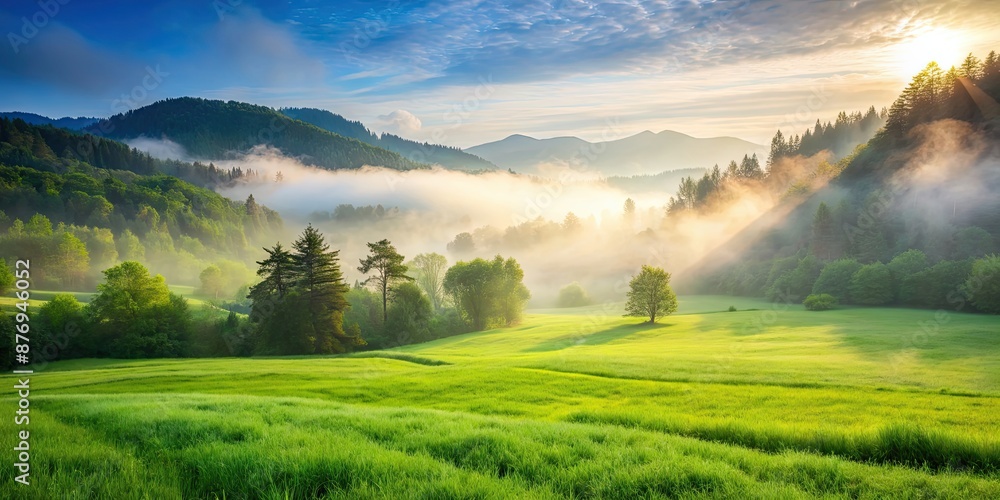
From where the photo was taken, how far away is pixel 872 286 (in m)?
77.2

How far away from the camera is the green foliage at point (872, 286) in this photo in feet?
251

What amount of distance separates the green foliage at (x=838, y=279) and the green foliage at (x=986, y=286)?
1892cm

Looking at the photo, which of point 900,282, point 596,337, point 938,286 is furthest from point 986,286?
point 596,337

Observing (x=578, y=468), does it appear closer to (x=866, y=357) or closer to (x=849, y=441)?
(x=849, y=441)

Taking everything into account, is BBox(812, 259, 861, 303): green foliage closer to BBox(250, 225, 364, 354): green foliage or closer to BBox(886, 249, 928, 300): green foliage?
BBox(886, 249, 928, 300): green foliage

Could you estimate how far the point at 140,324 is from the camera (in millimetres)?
50812

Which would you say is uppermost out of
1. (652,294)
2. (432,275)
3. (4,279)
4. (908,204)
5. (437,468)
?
(908,204)

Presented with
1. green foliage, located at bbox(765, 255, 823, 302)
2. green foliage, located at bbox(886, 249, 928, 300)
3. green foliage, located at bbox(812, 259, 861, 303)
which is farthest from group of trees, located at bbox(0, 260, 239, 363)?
green foliage, located at bbox(886, 249, 928, 300)

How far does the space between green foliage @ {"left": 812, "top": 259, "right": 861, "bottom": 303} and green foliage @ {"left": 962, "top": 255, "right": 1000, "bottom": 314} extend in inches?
745

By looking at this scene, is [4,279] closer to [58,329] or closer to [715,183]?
[58,329]

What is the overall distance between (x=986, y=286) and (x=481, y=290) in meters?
69.6

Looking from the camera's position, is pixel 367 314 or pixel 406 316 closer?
pixel 406 316

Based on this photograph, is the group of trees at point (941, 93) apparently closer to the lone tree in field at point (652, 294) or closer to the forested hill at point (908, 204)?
the forested hill at point (908, 204)

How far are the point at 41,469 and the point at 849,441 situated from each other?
1033cm
